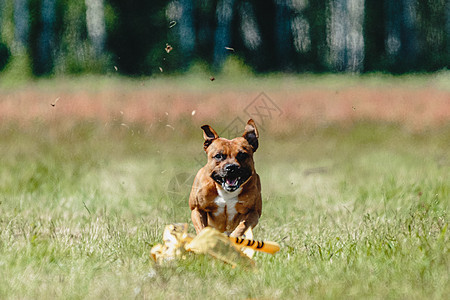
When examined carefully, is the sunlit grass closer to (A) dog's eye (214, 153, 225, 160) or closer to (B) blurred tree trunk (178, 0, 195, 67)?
(A) dog's eye (214, 153, 225, 160)

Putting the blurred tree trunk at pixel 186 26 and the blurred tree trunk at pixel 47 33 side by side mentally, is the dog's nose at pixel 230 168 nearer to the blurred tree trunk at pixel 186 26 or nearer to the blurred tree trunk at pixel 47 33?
the blurred tree trunk at pixel 47 33

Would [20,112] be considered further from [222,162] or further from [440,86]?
[222,162]

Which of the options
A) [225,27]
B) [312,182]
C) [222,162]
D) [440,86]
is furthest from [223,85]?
[225,27]

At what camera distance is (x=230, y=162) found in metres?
4.81

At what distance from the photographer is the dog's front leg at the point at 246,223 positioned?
495 cm

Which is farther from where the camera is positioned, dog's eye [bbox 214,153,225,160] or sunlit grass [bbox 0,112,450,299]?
dog's eye [bbox 214,153,225,160]

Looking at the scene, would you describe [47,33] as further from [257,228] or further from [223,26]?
[257,228]

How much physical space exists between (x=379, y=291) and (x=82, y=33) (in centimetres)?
1643

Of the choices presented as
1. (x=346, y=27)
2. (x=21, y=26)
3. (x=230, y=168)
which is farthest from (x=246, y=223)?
(x=21, y=26)

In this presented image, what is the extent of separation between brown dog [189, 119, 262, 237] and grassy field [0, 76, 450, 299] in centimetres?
37

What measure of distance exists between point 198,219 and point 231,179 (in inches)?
16.2

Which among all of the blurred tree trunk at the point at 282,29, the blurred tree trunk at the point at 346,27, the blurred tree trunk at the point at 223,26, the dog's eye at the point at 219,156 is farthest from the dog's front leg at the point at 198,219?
the blurred tree trunk at the point at 223,26

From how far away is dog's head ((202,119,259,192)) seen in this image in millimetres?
4816

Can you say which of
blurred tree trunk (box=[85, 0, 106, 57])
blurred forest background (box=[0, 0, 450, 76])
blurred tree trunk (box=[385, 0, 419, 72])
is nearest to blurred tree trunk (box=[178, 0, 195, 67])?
blurred forest background (box=[0, 0, 450, 76])
